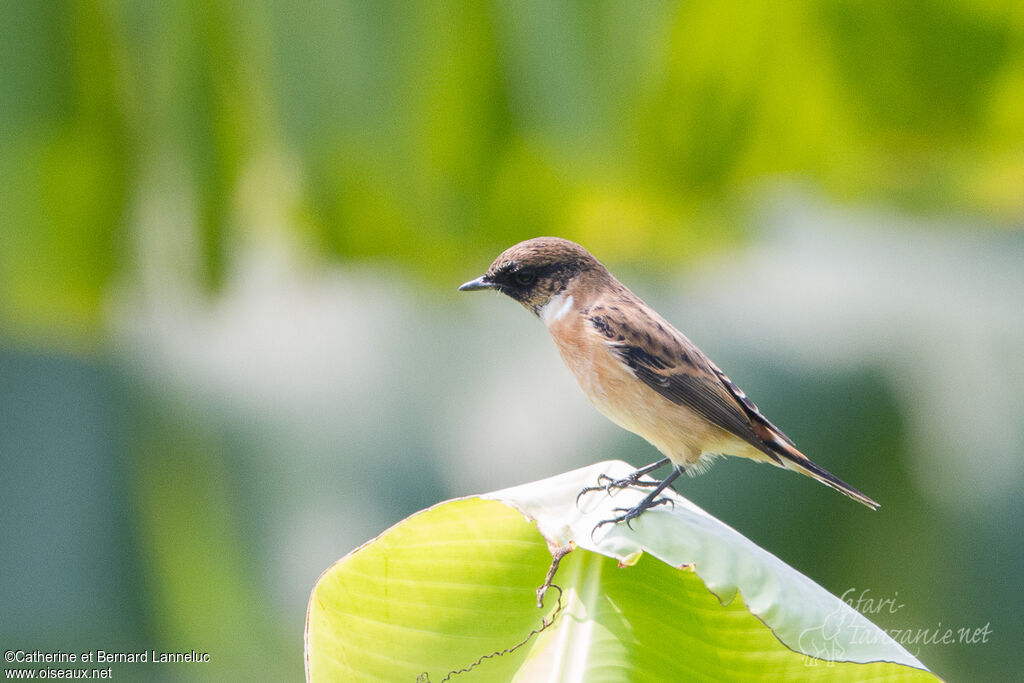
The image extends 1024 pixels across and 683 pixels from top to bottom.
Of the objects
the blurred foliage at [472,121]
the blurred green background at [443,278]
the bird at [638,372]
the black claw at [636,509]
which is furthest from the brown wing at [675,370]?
the blurred foliage at [472,121]

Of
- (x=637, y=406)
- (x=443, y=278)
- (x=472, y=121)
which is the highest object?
(x=472, y=121)

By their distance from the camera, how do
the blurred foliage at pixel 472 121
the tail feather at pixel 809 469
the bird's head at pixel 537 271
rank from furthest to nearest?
the blurred foliage at pixel 472 121 < the bird's head at pixel 537 271 < the tail feather at pixel 809 469

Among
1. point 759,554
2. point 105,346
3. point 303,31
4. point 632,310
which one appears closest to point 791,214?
point 632,310

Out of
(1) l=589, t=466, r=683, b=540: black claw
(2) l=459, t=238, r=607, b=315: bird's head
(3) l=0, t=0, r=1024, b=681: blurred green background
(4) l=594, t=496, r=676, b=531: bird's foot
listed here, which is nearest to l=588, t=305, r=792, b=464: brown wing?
(2) l=459, t=238, r=607, b=315: bird's head

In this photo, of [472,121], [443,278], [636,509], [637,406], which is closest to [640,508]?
[636,509]

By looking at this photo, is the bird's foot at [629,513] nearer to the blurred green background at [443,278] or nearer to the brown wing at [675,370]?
the brown wing at [675,370]

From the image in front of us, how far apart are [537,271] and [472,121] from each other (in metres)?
1.22

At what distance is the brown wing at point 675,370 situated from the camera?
6.40ft

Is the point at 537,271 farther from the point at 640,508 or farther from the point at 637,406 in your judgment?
the point at 640,508

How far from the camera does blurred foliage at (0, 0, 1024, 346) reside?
2727 mm

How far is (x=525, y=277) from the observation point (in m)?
1.86

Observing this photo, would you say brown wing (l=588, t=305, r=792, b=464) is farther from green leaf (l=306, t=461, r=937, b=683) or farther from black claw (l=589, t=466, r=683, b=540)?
green leaf (l=306, t=461, r=937, b=683)

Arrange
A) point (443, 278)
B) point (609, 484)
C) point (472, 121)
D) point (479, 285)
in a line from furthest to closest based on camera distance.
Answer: point (443, 278)
point (472, 121)
point (479, 285)
point (609, 484)

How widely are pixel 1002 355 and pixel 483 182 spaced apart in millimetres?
1777
